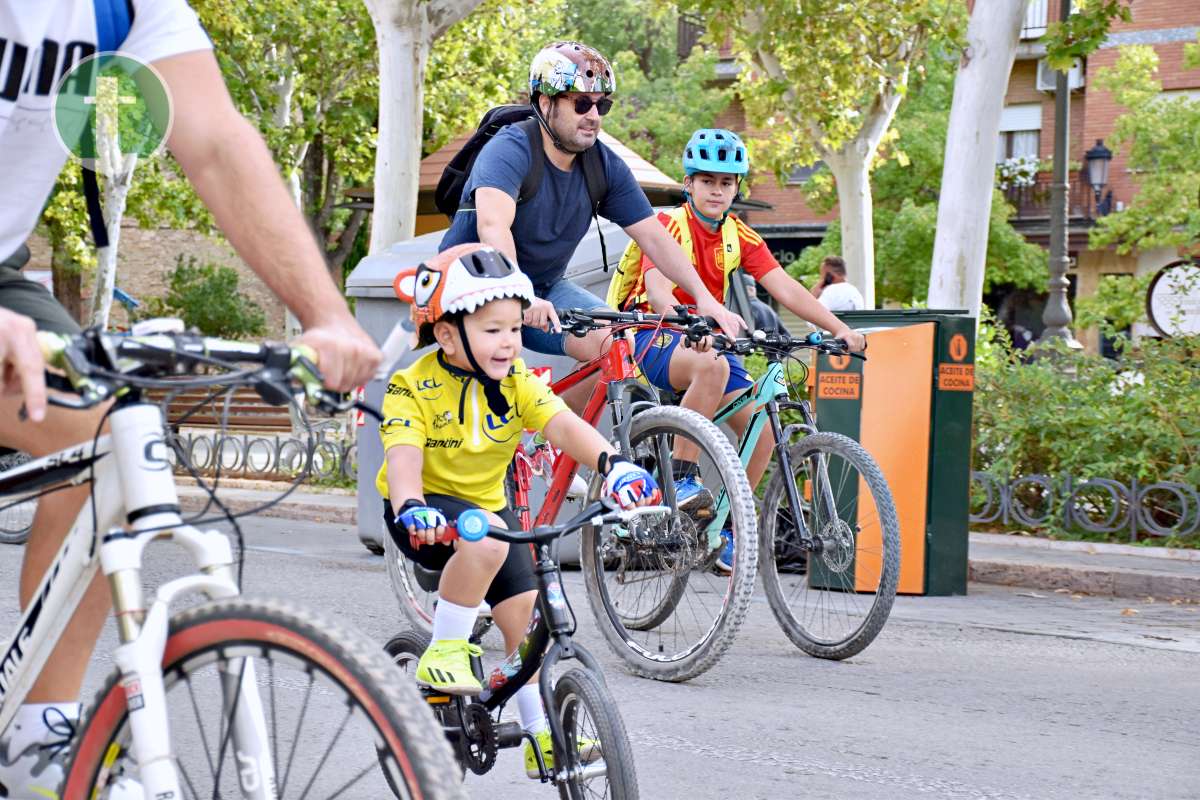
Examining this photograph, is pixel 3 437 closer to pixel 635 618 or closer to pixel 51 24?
pixel 51 24

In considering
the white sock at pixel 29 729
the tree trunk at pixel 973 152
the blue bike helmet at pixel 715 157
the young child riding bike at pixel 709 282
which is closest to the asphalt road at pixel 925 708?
the white sock at pixel 29 729

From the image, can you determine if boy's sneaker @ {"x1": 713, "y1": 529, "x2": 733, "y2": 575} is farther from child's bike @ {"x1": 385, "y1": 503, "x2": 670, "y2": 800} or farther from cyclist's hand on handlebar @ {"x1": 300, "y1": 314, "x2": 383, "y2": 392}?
cyclist's hand on handlebar @ {"x1": 300, "y1": 314, "x2": 383, "y2": 392}

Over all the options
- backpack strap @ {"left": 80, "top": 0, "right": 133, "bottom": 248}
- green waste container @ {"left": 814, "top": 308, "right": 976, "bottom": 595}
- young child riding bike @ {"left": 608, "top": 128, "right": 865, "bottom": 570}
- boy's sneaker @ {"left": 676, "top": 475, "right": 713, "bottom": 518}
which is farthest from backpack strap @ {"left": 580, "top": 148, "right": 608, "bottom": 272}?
backpack strap @ {"left": 80, "top": 0, "right": 133, "bottom": 248}

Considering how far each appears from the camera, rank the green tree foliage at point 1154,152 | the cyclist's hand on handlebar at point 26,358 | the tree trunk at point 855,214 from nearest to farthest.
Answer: the cyclist's hand on handlebar at point 26,358 < the tree trunk at point 855,214 < the green tree foliage at point 1154,152

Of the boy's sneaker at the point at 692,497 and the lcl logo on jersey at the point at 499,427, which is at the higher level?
the lcl logo on jersey at the point at 499,427

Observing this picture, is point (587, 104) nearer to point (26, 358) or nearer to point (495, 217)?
point (495, 217)

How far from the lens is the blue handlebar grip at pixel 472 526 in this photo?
3.37 metres

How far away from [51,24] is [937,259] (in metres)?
10.8

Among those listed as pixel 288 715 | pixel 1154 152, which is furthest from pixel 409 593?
pixel 1154 152

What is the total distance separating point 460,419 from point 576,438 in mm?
326

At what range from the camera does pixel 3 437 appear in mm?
2688

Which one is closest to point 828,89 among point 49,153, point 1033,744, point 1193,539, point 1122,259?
point 1193,539

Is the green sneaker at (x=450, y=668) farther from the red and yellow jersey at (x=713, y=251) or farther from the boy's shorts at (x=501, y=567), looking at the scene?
→ the red and yellow jersey at (x=713, y=251)

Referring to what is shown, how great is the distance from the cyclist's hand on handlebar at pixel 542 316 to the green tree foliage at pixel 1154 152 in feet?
92.7
